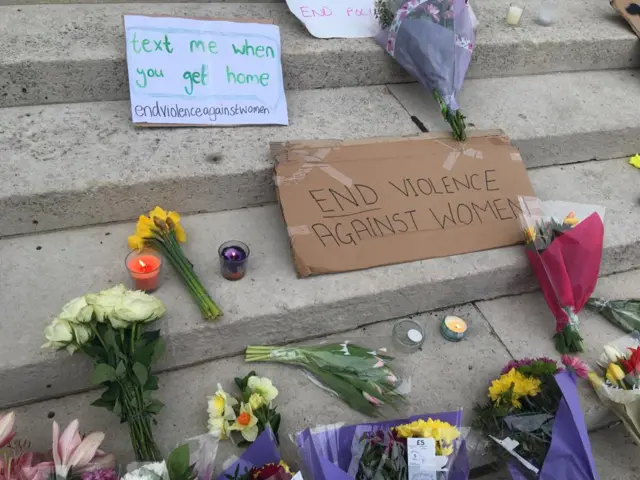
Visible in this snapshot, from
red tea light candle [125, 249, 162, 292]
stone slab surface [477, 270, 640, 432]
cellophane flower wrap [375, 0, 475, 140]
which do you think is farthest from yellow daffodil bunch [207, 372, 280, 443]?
cellophane flower wrap [375, 0, 475, 140]

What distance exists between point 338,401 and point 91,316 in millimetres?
803

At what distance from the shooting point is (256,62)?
2.31 meters

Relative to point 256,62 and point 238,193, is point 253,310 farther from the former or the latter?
point 256,62

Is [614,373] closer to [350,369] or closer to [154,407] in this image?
[350,369]

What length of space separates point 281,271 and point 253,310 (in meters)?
0.20

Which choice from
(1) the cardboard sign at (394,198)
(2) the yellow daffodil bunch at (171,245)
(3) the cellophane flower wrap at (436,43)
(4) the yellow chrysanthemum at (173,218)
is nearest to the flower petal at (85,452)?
(2) the yellow daffodil bunch at (171,245)

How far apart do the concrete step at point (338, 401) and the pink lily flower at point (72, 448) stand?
0.26 metres

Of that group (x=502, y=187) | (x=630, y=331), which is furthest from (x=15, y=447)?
(x=630, y=331)

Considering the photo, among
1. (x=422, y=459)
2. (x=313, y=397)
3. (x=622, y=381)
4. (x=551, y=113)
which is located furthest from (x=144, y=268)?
(x=551, y=113)

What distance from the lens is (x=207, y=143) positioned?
219cm

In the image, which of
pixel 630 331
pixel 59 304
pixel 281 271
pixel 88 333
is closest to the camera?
pixel 88 333

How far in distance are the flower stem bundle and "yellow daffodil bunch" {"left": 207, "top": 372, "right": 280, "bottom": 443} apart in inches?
7.2

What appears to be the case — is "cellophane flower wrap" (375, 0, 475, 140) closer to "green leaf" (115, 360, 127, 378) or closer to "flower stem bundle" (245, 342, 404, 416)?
"flower stem bundle" (245, 342, 404, 416)

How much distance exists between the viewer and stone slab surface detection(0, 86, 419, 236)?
1.94 m
